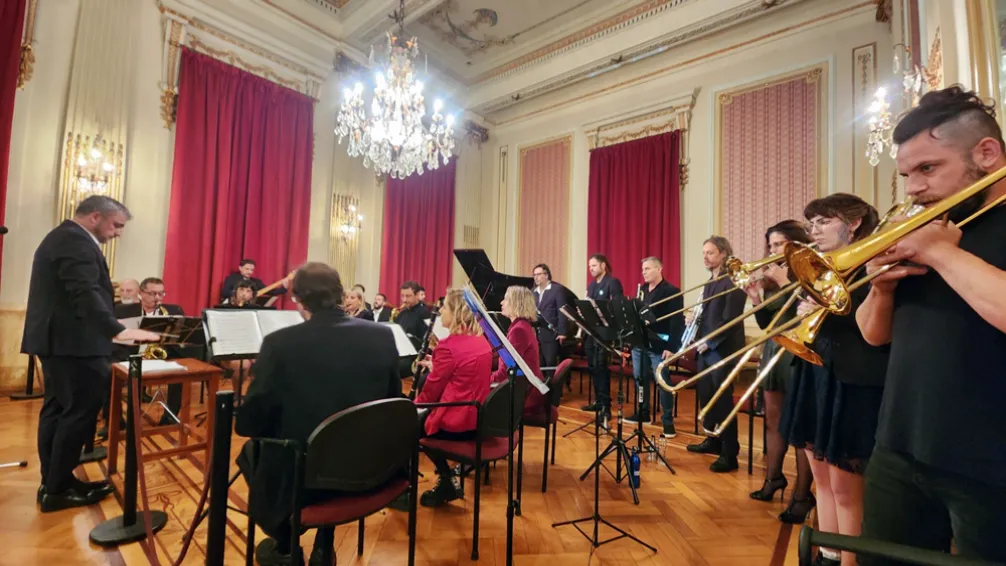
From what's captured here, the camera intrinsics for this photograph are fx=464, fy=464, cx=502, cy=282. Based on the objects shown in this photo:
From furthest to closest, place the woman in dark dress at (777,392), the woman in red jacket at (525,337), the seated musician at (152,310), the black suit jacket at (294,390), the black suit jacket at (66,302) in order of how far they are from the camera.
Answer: the seated musician at (152,310), the woman in red jacket at (525,337), the black suit jacket at (66,302), the woman in dark dress at (777,392), the black suit jacket at (294,390)

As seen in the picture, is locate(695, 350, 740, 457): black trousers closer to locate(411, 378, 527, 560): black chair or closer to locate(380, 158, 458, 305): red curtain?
locate(411, 378, 527, 560): black chair

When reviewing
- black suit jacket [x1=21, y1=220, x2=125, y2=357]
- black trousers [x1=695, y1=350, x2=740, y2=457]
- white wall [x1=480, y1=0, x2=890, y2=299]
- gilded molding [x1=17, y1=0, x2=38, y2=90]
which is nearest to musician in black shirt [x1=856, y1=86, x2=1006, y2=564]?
black trousers [x1=695, y1=350, x2=740, y2=457]

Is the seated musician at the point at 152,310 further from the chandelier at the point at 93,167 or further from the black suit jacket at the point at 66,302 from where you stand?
the chandelier at the point at 93,167

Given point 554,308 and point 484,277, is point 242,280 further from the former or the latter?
point 554,308

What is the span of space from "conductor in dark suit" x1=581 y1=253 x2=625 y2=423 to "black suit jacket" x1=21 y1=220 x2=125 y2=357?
2764mm

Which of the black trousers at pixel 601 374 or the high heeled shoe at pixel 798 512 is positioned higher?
the black trousers at pixel 601 374

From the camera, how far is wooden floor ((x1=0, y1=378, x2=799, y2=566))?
6.70 ft

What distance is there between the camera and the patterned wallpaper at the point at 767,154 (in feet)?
18.4

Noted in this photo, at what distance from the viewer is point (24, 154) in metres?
4.48

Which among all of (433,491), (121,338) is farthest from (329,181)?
(433,491)

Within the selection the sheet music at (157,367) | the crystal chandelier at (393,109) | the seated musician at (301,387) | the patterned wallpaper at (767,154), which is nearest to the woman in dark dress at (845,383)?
the seated musician at (301,387)

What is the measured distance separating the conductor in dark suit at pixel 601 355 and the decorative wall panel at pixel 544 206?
8.53 feet

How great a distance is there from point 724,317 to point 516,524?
1.85m

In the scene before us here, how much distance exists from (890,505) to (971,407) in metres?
0.28
